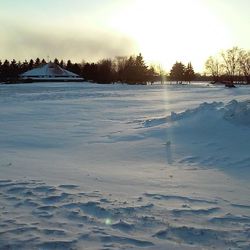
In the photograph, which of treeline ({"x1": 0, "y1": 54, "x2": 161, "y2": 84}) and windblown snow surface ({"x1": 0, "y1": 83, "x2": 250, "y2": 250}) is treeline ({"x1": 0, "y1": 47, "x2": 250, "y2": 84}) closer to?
treeline ({"x1": 0, "y1": 54, "x2": 161, "y2": 84})

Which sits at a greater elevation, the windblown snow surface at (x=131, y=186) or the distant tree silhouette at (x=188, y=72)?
the distant tree silhouette at (x=188, y=72)

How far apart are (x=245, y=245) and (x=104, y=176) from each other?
3.63 meters

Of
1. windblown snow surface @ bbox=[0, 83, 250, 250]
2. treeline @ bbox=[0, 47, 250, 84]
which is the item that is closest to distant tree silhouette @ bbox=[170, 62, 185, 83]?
treeline @ bbox=[0, 47, 250, 84]

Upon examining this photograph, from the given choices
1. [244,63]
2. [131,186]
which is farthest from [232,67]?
[131,186]

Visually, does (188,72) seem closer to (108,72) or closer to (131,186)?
(108,72)

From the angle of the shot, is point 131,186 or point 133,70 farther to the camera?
point 133,70

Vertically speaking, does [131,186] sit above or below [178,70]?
below

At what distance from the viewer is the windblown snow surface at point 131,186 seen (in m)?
4.85

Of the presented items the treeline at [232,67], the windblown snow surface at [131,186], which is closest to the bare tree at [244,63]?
the treeline at [232,67]

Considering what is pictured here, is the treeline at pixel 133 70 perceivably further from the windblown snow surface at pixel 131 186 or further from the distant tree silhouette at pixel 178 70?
the windblown snow surface at pixel 131 186

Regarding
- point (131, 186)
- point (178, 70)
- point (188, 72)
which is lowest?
point (131, 186)

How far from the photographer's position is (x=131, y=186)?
7.12 meters

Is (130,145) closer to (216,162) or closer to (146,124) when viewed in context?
(216,162)

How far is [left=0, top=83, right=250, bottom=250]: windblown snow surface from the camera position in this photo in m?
4.85
